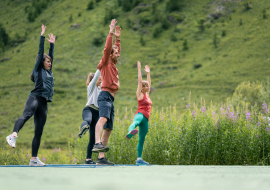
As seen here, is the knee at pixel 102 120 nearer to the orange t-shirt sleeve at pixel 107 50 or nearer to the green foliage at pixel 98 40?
the orange t-shirt sleeve at pixel 107 50

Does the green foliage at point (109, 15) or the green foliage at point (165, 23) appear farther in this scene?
the green foliage at point (109, 15)

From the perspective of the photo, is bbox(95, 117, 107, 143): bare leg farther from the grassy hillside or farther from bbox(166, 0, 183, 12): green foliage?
bbox(166, 0, 183, 12): green foliage

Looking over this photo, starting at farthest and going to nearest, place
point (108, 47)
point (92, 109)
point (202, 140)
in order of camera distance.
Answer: point (202, 140), point (92, 109), point (108, 47)

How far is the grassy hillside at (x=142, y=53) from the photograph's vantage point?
2709 inches

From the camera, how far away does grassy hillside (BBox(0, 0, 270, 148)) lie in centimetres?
6881

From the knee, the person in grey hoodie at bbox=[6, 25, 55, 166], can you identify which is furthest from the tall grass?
the person in grey hoodie at bbox=[6, 25, 55, 166]

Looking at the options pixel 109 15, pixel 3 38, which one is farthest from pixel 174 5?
pixel 3 38

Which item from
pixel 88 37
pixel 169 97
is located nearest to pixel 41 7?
pixel 88 37

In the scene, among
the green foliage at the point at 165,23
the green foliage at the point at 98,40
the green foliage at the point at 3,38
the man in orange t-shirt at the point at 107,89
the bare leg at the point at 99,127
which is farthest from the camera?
the green foliage at the point at 165,23

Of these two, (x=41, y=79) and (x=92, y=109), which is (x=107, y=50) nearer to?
(x=41, y=79)

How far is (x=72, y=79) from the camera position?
79.4 m

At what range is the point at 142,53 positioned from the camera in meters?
83.4

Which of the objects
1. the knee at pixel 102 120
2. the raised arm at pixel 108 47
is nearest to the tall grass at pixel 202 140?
the knee at pixel 102 120

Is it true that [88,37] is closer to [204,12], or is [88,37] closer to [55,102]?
[55,102]
